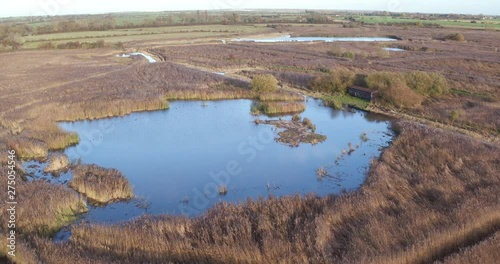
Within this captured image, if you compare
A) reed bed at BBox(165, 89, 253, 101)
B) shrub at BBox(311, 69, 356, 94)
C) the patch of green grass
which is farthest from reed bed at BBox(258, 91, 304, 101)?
shrub at BBox(311, 69, 356, 94)

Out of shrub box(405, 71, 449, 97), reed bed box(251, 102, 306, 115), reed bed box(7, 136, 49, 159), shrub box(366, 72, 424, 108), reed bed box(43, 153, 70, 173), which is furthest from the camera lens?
shrub box(405, 71, 449, 97)

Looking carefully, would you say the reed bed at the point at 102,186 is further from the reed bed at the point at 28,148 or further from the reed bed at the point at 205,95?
the reed bed at the point at 205,95

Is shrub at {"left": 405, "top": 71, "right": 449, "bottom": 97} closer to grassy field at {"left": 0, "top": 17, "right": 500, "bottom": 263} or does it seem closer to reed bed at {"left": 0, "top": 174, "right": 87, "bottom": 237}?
grassy field at {"left": 0, "top": 17, "right": 500, "bottom": 263}

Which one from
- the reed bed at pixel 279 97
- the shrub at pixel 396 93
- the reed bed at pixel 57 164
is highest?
the shrub at pixel 396 93

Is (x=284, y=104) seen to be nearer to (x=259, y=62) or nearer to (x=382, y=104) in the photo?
(x=382, y=104)

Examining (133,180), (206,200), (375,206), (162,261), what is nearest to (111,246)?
(162,261)

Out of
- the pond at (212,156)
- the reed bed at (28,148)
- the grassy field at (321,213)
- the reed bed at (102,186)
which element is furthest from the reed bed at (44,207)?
the reed bed at (28,148)

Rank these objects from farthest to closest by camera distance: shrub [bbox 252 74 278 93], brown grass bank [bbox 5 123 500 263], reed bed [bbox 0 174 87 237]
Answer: shrub [bbox 252 74 278 93], reed bed [bbox 0 174 87 237], brown grass bank [bbox 5 123 500 263]

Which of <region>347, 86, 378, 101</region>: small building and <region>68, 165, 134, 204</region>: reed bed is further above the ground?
<region>347, 86, 378, 101</region>: small building
